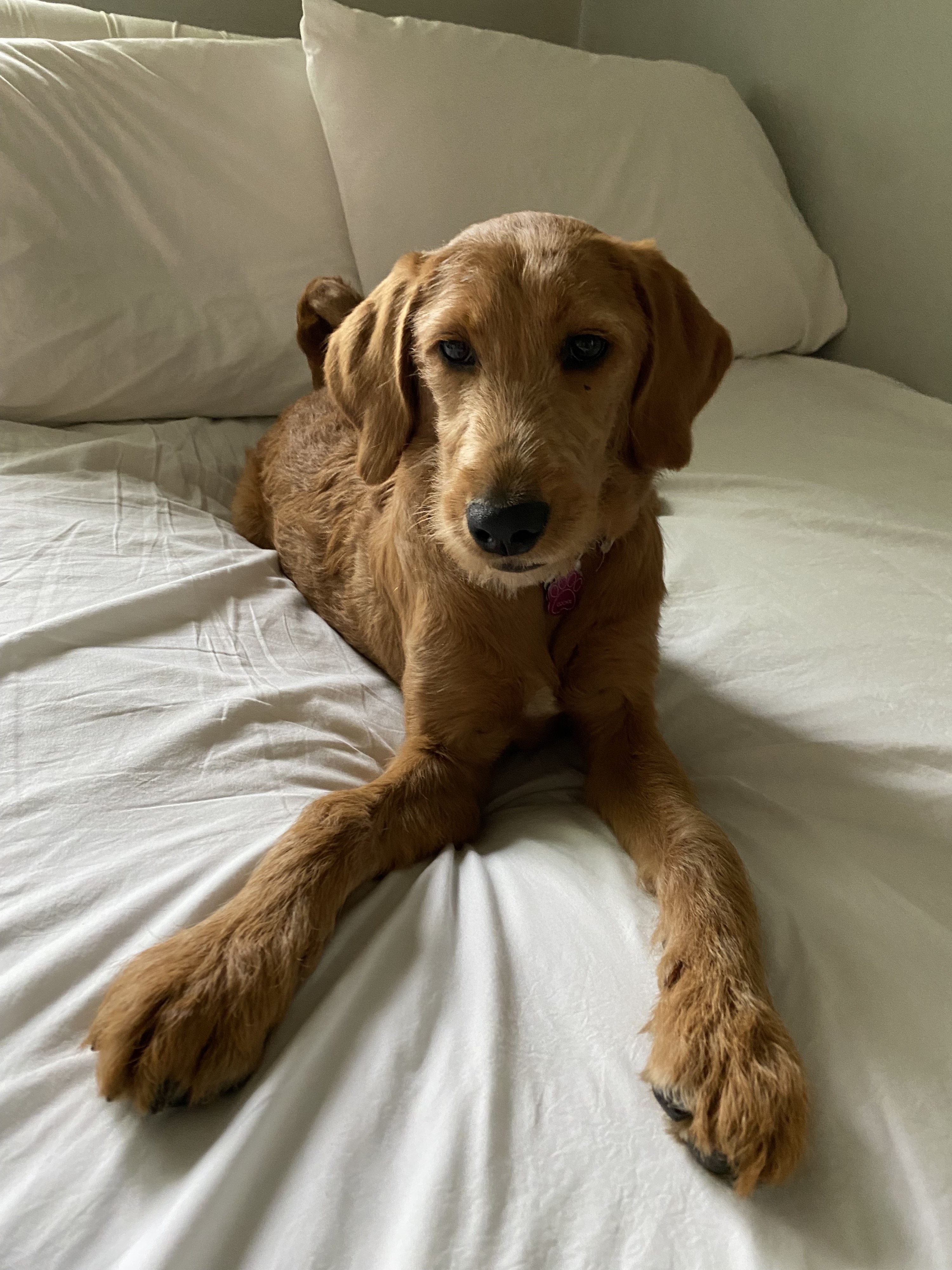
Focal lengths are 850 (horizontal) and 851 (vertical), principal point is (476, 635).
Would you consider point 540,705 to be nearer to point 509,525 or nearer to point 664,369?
point 509,525

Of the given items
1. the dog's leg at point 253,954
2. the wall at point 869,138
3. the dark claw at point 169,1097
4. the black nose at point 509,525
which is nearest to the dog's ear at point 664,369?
the black nose at point 509,525

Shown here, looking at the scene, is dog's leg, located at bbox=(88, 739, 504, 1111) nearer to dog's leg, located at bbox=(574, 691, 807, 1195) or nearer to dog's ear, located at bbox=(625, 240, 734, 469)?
dog's leg, located at bbox=(574, 691, 807, 1195)

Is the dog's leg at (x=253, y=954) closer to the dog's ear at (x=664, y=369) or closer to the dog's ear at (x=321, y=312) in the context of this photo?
the dog's ear at (x=664, y=369)

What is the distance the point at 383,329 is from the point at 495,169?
1.41 m

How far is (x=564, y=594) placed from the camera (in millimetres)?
1506

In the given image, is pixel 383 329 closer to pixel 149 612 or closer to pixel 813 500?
pixel 149 612

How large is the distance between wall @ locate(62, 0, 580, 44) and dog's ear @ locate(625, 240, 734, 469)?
262 cm

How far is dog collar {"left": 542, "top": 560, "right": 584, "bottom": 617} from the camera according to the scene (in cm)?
150

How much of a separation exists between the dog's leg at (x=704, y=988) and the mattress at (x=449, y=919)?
3cm

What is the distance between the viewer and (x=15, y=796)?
43.3 inches

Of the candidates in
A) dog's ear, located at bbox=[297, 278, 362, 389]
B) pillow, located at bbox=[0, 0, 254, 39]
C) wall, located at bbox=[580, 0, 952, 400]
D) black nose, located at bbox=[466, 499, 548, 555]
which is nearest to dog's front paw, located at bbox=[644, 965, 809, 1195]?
black nose, located at bbox=[466, 499, 548, 555]

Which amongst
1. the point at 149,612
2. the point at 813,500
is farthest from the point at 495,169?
the point at 149,612

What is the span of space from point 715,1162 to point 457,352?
116 centimetres

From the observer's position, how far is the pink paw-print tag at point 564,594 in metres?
1.50
